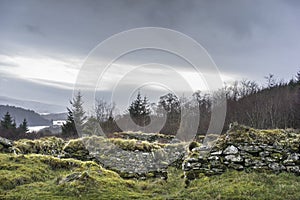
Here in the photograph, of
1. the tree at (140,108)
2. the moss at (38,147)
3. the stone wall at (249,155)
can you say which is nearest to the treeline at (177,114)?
the tree at (140,108)

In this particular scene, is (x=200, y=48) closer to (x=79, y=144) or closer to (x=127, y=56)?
(x=127, y=56)

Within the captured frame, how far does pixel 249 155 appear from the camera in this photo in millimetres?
9531

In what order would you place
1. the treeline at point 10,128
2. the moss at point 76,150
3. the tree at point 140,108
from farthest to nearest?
the treeline at point 10,128 < the tree at point 140,108 < the moss at point 76,150

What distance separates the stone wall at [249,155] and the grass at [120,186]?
0.36 m

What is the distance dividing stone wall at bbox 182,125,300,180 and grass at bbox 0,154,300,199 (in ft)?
1.20

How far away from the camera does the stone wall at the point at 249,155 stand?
9.13 m

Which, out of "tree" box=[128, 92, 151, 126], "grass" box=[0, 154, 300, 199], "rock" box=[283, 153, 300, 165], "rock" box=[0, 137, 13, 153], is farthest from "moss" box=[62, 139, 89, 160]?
"tree" box=[128, 92, 151, 126]

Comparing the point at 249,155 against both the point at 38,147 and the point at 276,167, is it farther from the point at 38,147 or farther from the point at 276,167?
the point at 38,147

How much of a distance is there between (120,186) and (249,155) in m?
4.46

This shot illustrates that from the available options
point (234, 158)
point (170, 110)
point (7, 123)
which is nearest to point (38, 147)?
point (234, 158)

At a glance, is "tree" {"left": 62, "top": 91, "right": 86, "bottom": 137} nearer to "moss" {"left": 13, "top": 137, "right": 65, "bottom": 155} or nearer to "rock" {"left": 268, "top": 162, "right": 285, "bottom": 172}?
"moss" {"left": 13, "top": 137, "right": 65, "bottom": 155}

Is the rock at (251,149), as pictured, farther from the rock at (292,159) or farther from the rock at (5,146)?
the rock at (5,146)

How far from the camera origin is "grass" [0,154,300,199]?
716cm

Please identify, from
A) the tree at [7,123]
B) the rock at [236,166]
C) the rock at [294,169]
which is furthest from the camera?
the tree at [7,123]
